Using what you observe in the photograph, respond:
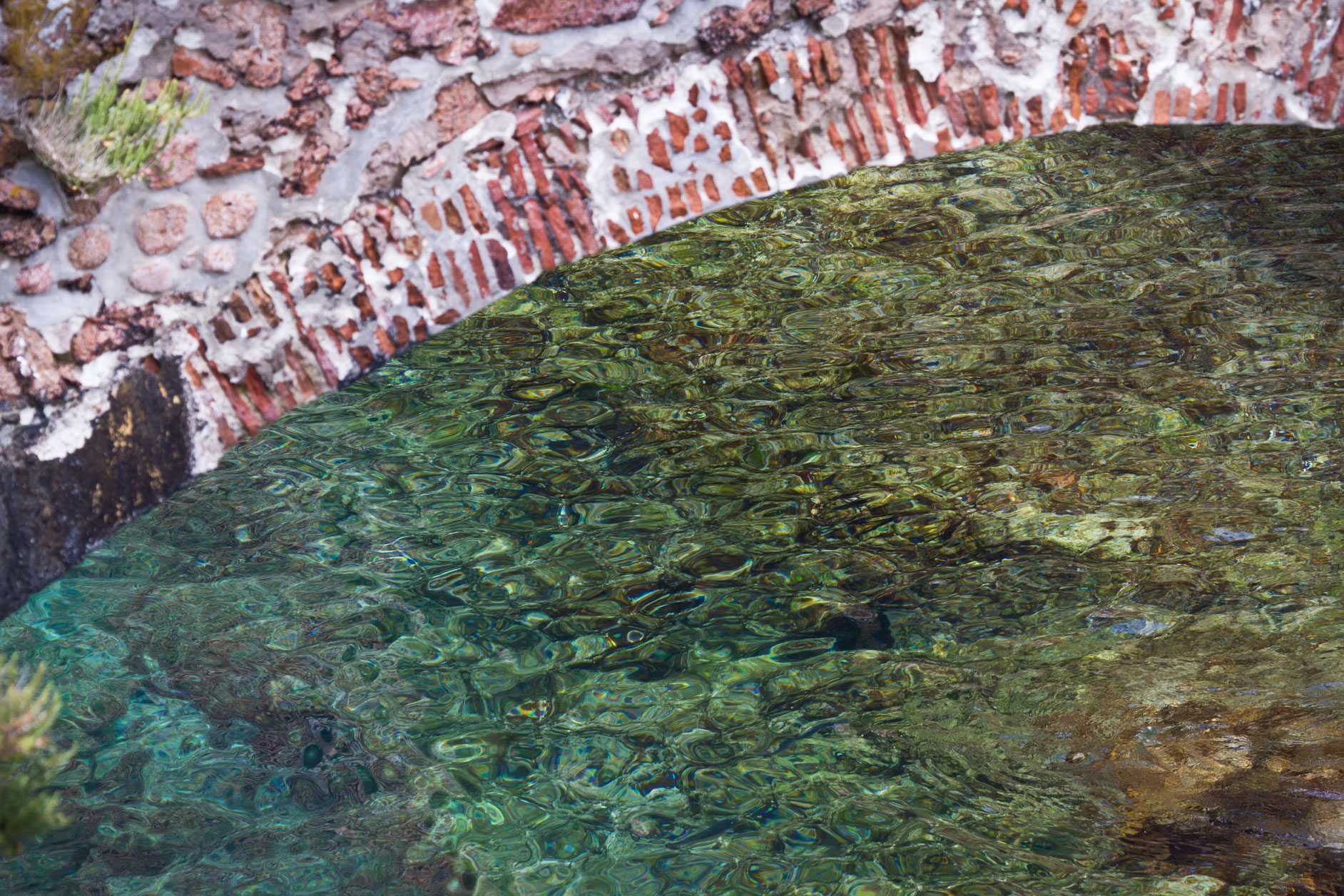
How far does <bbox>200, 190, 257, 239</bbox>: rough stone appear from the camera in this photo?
239cm

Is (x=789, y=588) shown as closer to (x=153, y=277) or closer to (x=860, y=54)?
(x=860, y=54)

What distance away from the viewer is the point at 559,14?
2.50m

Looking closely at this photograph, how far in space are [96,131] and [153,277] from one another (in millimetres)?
323

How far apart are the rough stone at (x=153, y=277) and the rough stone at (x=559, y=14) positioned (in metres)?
0.94

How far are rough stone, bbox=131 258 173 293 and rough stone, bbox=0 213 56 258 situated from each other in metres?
0.18

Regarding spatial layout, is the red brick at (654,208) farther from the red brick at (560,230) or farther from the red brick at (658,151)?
the red brick at (560,230)

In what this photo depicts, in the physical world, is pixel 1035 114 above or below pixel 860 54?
below

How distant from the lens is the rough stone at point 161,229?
2.34 meters

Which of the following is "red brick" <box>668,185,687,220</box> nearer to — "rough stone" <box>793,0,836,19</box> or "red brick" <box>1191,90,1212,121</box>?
"rough stone" <box>793,0,836,19</box>

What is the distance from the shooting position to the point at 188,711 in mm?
5883

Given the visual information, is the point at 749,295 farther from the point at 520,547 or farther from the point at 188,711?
the point at 188,711

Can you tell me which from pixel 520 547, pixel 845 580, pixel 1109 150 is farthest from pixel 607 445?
pixel 1109 150

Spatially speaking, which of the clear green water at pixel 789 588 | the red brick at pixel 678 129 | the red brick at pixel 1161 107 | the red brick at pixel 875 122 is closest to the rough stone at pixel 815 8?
the red brick at pixel 875 122

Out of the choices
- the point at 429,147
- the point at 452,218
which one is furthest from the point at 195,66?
the point at 452,218
